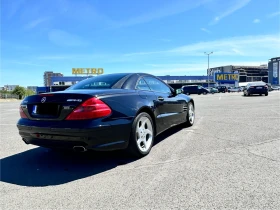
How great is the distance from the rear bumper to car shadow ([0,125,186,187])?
392mm

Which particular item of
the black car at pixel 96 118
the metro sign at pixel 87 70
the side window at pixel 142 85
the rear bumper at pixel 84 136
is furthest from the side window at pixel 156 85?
the metro sign at pixel 87 70

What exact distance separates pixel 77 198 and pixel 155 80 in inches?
126

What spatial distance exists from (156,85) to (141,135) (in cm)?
155

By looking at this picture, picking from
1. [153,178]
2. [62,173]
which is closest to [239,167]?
[153,178]

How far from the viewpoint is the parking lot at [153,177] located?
237cm

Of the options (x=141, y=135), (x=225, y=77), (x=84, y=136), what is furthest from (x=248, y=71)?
(x=84, y=136)

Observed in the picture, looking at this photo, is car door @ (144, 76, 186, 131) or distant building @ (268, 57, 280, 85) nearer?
car door @ (144, 76, 186, 131)

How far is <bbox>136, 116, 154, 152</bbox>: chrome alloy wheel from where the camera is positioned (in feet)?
12.2

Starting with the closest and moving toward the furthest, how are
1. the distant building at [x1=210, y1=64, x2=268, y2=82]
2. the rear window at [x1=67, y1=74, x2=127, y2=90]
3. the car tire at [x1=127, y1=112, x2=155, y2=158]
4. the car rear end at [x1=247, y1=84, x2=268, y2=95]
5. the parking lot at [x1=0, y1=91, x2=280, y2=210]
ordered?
the parking lot at [x1=0, y1=91, x2=280, y2=210], the car tire at [x1=127, y1=112, x2=155, y2=158], the rear window at [x1=67, y1=74, x2=127, y2=90], the car rear end at [x1=247, y1=84, x2=268, y2=95], the distant building at [x1=210, y1=64, x2=268, y2=82]

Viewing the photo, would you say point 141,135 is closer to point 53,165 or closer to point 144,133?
point 144,133

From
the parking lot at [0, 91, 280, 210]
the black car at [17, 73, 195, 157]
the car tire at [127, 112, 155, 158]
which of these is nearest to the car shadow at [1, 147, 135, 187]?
the parking lot at [0, 91, 280, 210]

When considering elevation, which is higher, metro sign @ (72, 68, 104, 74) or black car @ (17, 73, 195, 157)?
metro sign @ (72, 68, 104, 74)

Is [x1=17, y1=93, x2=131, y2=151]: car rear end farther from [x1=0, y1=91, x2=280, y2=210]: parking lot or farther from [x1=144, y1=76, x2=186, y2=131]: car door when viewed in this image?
[x1=144, y1=76, x2=186, y2=131]: car door

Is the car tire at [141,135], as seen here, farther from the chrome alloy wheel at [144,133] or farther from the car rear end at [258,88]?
the car rear end at [258,88]
